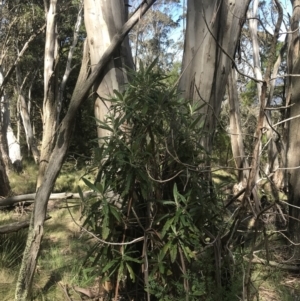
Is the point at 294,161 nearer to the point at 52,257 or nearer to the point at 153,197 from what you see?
the point at 153,197

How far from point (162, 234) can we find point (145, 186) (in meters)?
0.29

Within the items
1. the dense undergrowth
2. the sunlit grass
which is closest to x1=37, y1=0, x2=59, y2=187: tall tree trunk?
the sunlit grass

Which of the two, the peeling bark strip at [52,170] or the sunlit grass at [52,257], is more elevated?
the peeling bark strip at [52,170]

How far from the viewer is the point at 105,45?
319 cm

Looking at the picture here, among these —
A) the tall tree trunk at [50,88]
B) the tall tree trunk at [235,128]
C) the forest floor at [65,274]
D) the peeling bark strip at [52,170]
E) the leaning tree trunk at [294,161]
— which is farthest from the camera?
the tall tree trunk at [50,88]

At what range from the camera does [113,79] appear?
3.12 m

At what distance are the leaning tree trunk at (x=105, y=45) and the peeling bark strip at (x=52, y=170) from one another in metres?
0.09

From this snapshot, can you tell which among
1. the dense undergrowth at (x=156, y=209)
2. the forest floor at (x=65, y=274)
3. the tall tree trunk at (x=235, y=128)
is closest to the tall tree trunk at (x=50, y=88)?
the forest floor at (x=65, y=274)

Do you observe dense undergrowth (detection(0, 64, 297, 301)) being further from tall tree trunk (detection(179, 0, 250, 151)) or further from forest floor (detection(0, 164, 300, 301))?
tall tree trunk (detection(179, 0, 250, 151))

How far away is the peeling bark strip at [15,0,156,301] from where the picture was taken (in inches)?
110

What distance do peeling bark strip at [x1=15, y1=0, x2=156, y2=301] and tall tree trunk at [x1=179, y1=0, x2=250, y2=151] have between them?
420 mm

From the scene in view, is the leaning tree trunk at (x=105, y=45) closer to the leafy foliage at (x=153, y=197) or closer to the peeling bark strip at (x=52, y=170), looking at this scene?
the peeling bark strip at (x=52, y=170)

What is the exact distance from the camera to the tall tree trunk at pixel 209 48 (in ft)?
10.00

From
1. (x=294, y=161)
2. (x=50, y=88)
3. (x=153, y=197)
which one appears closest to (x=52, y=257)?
(x=153, y=197)
